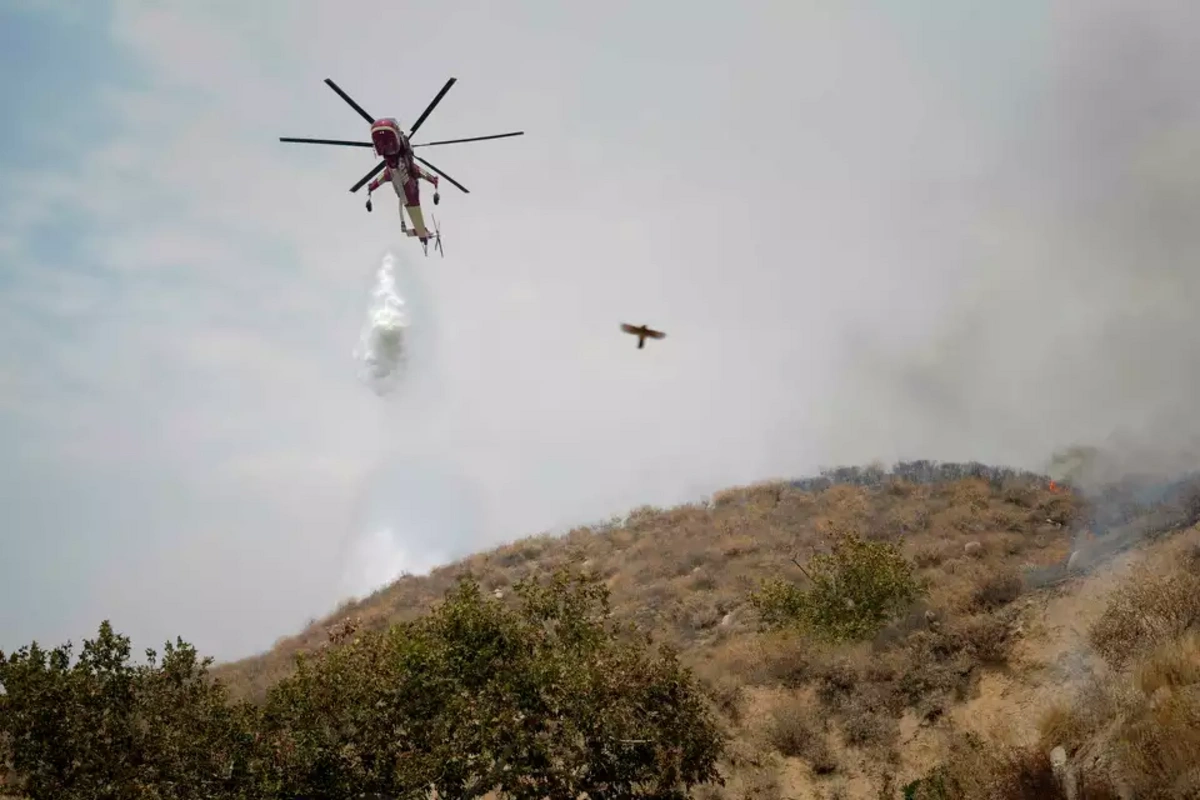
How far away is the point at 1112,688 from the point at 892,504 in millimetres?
39902

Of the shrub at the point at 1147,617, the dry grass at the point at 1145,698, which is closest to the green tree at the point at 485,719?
the dry grass at the point at 1145,698

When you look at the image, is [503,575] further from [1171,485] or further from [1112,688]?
[1112,688]

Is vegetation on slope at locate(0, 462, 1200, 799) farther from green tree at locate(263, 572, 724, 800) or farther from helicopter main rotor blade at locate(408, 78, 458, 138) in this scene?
helicopter main rotor blade at locate(408, 78, 458, 138)

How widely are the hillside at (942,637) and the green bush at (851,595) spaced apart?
675 mm

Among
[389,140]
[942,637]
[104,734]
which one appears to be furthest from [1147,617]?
[389,140]

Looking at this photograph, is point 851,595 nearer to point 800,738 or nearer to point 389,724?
point 800,738

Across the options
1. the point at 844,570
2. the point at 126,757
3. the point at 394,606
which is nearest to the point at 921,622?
the point at 844,570

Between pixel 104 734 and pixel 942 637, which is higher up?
pixel 104 734

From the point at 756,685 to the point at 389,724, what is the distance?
16.9 metres

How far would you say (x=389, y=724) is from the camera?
1619 centimetres

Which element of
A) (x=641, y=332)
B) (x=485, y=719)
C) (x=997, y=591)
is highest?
(x=641, y=332)

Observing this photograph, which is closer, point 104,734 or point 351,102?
point 104,734

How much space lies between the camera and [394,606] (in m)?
55.6

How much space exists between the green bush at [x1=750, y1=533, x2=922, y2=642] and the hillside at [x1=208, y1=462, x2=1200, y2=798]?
0.68m
